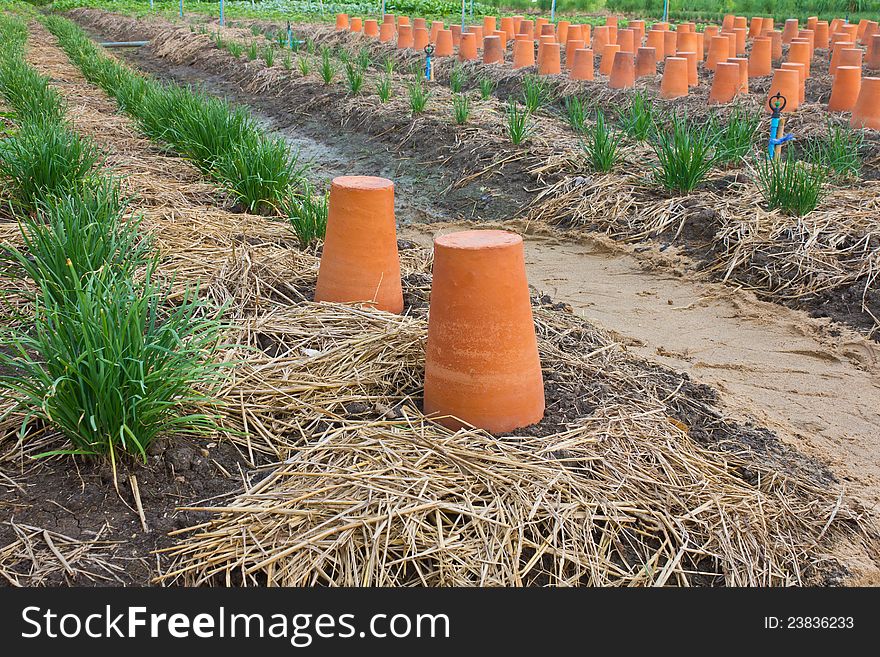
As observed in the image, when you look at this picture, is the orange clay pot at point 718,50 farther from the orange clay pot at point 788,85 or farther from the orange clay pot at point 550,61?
the orange clay pot at point 788,85

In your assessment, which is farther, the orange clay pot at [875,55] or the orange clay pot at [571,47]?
the orange clay pot at [571,47]

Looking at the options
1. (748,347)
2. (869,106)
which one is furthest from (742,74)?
(748,347)

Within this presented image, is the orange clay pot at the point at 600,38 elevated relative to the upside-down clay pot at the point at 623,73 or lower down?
elevated

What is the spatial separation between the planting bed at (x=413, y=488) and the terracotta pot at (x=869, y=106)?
4399 mm

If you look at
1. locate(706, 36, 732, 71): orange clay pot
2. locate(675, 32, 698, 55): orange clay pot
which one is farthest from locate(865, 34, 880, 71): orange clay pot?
locate(675, 32, 698, 55): orange clay pot

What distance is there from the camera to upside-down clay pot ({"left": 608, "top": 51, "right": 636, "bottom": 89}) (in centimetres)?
943

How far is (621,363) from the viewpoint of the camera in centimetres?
343

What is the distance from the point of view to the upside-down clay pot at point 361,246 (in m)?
3.48

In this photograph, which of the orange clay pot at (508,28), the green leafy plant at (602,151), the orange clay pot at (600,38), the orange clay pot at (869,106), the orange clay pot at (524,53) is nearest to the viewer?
the green leafy plant at (602,151)

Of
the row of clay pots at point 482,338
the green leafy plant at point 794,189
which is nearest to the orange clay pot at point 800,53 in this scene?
the green leafy plant at point 794,189

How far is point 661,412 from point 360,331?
3.90 ft

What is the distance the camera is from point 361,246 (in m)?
3.50

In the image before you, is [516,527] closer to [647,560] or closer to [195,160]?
[647,560]

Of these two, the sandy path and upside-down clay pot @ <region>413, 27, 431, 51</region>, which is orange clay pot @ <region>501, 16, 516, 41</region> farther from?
the sandy path
